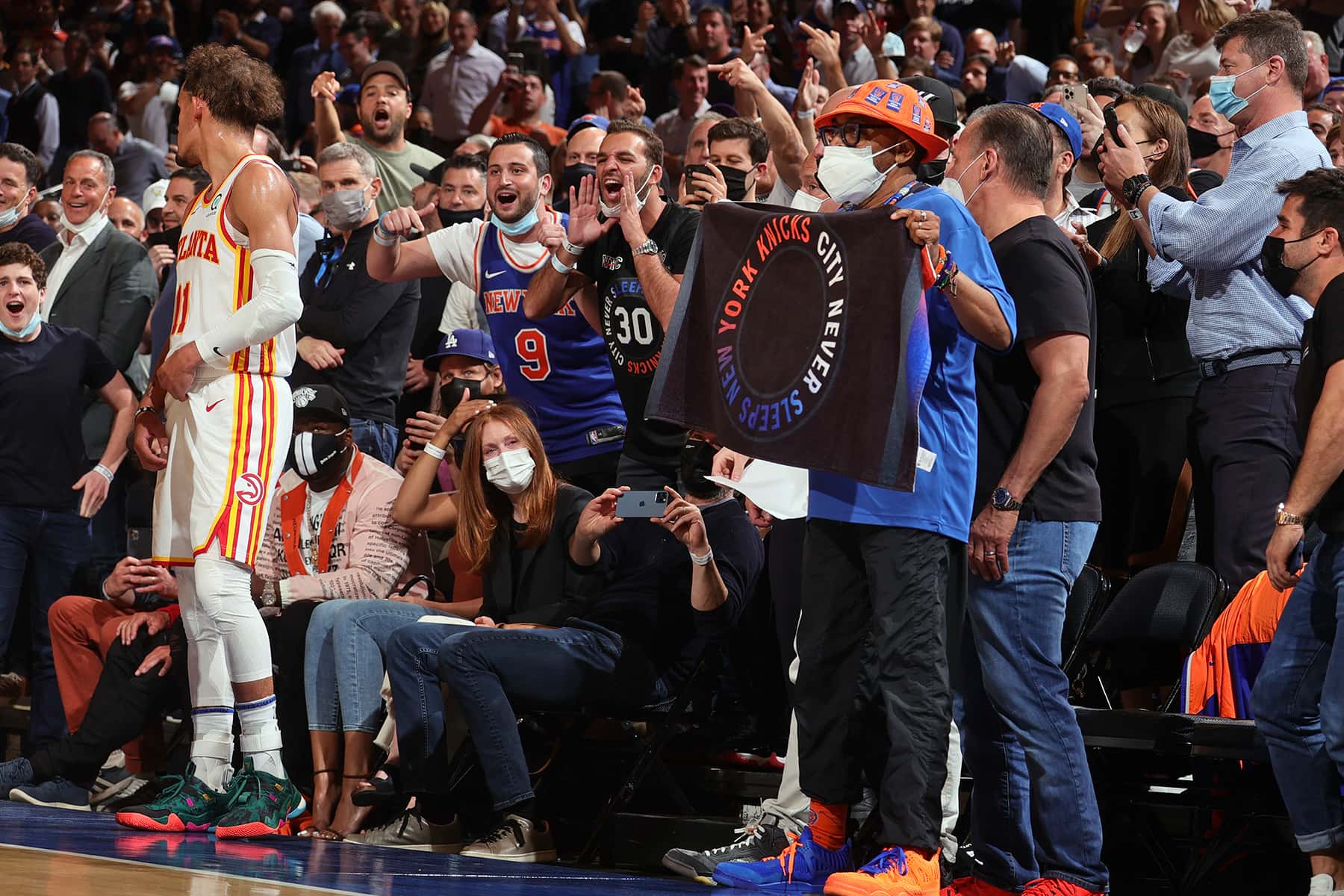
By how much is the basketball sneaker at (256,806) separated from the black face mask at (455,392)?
199cm

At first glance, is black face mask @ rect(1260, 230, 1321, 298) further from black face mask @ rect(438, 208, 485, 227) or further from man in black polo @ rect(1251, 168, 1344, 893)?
black face mask @ rect(438, 208, 485, 227)

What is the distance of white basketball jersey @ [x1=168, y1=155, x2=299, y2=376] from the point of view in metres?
5.44

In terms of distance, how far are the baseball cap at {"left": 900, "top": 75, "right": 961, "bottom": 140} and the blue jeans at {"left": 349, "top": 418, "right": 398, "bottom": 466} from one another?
11.4ft

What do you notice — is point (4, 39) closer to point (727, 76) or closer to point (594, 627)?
point (727, 76)

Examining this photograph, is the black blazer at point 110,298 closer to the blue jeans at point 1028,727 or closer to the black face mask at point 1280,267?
the blue jeans at point 1028,727

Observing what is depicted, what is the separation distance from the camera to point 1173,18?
995 centimetres

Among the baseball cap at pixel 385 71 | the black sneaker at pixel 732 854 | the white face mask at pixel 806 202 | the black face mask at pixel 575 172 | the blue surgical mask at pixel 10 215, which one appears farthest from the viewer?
the baseball cap at pixel 385 71

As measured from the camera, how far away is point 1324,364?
4.18m

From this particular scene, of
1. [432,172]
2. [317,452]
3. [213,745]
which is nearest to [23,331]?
[317,452]

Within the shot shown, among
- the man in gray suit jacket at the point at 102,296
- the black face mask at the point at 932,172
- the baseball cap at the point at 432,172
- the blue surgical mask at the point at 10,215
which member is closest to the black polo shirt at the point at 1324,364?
the black face mask at the point at 932,172

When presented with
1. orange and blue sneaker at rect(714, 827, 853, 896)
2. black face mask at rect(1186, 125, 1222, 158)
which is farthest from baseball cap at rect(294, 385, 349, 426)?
black face mask at rect(1186, 125, 1222, 158)

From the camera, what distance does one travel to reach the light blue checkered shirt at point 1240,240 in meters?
5.07

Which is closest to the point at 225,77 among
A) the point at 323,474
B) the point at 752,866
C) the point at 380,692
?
the point at 323,474

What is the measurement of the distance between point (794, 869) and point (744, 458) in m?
1.36
